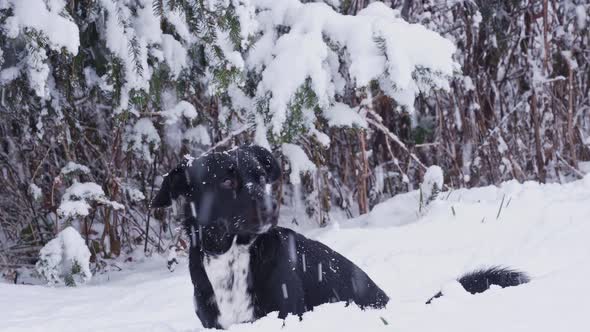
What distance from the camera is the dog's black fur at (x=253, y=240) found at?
2.95 meters

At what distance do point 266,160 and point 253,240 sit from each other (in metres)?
0.43

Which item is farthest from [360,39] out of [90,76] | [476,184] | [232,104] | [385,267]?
[476,184]

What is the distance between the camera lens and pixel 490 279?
3.23 metres

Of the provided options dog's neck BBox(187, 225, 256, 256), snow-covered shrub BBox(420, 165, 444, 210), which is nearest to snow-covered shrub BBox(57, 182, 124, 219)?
dog's neck BBox(187, 225, 256, 256)

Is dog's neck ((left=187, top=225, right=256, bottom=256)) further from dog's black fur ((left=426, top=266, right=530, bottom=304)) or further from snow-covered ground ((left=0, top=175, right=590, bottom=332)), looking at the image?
dog's black fur ((left=426, top=266, right=530, bottom=304))

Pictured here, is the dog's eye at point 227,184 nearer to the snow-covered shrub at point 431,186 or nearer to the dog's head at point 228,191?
the dog's head at point 228,191

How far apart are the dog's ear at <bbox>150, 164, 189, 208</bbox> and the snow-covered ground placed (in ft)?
1.95

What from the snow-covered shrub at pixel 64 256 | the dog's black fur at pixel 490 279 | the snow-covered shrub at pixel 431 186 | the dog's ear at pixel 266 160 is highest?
the dog's ear at pixel 266 160

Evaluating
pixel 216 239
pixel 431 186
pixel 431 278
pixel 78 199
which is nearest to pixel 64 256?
pixel 78 199

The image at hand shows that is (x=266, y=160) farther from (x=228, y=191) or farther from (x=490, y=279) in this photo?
(x=490, y=279)

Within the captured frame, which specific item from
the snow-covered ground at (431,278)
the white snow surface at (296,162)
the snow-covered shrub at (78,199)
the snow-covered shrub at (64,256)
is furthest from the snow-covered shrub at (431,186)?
the snow-covered shrub at (64,256)

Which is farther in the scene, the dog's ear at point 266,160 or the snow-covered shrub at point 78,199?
the snow-covered shrub at point 78,199

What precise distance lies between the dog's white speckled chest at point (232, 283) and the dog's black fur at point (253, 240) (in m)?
0.02

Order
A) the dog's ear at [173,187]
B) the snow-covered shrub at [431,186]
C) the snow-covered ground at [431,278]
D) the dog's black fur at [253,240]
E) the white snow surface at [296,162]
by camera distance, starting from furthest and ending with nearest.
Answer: the snow-covered shrub at [431,186], the white snow surface at [296,162], the dog's ear at [173,187], the dog's black fur at [253,240], the snow-covered ground at [431,278]
